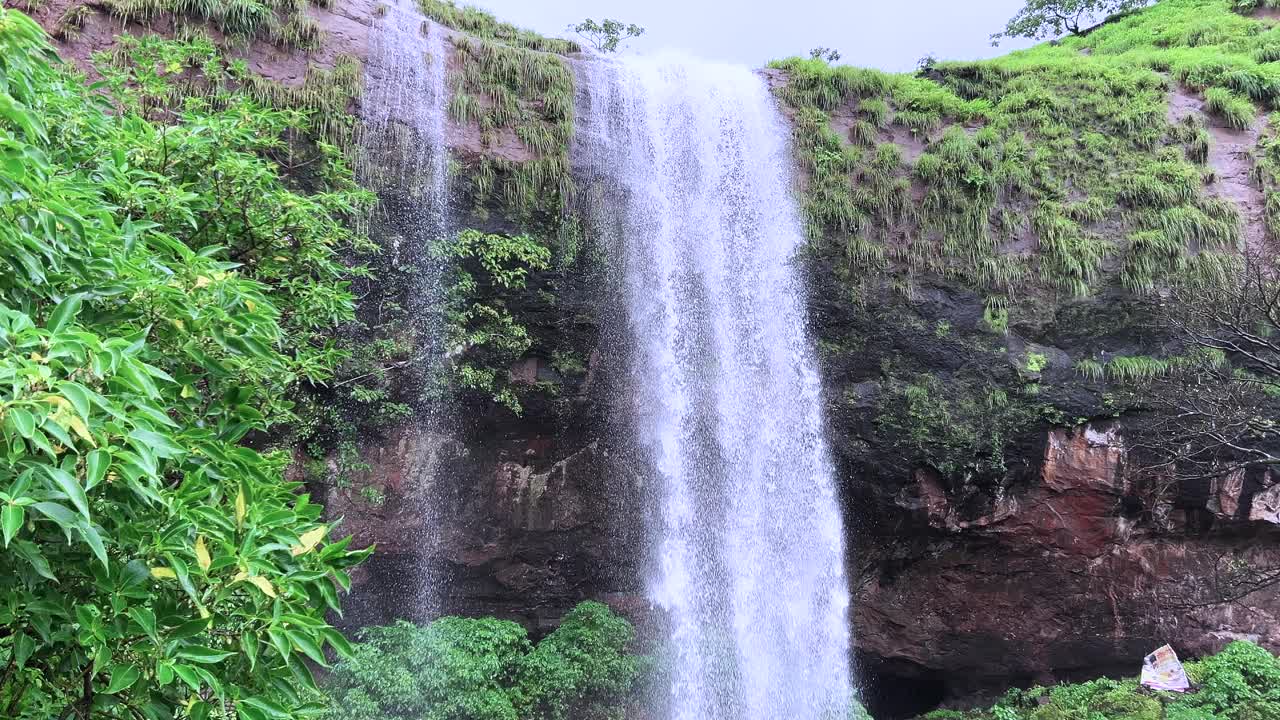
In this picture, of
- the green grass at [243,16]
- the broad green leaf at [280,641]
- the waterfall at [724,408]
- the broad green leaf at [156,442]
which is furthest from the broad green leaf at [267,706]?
the green grass at [243,16]

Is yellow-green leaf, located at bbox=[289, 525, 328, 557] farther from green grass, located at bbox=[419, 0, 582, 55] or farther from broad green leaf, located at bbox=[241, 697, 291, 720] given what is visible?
green grass, located at bbox=[419, 0, 582, 55]

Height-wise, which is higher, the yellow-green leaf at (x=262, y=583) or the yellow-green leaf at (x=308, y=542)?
the yellow-green leaf at (x=308, y=542)

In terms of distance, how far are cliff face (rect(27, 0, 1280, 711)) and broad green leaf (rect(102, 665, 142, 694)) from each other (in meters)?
8.43

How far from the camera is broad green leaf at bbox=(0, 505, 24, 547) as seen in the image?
62.4 inches

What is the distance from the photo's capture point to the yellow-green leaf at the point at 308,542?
2.47 metres

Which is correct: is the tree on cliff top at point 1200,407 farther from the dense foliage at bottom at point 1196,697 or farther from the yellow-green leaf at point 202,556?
the yellow-green leaf at point 202,556

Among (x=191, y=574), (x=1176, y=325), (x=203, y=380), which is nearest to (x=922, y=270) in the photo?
(x=1176, y=325)

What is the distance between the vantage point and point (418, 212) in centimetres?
1017

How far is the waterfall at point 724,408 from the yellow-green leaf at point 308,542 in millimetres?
8120

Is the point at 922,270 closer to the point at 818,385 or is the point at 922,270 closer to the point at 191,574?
the point at 818,385

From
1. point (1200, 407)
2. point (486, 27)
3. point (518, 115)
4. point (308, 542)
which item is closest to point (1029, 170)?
point (1200, 407)

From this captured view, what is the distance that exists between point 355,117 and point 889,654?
10675 mm

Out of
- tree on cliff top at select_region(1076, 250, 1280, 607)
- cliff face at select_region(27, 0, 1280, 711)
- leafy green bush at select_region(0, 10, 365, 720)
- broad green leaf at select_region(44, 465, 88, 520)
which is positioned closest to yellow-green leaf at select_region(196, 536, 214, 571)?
leafy green bush at select_region(0, 10, 365, 720)

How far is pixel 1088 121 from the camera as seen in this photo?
12.5m
